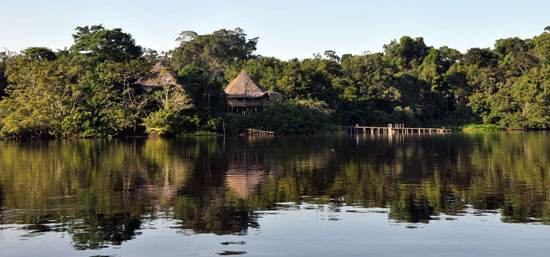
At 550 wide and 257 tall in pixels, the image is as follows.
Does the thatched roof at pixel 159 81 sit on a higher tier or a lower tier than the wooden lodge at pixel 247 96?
higher

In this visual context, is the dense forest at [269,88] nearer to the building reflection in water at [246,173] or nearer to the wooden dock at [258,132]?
the wooden dock at [258,132]

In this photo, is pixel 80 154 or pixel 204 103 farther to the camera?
pixel 204 103

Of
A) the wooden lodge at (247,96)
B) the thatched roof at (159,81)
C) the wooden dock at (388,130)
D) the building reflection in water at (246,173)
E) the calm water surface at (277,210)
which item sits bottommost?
the calm water surface at (277,210)

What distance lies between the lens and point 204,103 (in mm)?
70875

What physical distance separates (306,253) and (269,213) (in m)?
4.47

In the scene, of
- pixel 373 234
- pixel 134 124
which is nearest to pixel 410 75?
pixel 134 124

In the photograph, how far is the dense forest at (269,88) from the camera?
6316 cm

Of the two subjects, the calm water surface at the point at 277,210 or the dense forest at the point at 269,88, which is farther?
the dense forest at the point at 269,88

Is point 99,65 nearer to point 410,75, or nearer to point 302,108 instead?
point 302,108

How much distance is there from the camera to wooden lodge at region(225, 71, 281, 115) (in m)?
75.1

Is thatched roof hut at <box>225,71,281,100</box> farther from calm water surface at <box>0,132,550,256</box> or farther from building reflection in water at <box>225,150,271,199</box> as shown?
calm water surface at <box>0,132,550,256</box>

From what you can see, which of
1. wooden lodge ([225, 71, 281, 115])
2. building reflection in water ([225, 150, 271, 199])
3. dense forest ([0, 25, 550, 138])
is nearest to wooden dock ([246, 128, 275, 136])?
dense forest ([0, 25, 550, 138])

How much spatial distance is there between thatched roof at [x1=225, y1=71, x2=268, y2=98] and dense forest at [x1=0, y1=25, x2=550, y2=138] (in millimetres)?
3175

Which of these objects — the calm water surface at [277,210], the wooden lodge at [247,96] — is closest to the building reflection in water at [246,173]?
the calm water surface at [277,210]
